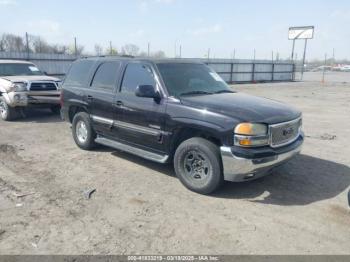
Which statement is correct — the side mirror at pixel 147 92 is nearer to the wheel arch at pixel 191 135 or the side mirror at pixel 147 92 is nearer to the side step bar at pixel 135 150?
the wheel arch at pixel 191 135

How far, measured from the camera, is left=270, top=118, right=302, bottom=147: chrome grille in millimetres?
4592

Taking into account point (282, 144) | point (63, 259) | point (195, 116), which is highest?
point (195, 116)

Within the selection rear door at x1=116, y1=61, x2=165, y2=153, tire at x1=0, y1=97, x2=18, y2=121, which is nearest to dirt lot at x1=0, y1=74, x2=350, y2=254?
rear door at x1=116, y1=61, x2=165, y2=153

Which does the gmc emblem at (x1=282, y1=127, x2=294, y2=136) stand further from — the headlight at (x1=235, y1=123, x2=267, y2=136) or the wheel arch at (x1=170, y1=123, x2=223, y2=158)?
the wheel arch at (x1=170, y1=123, x2=223, y2=158)

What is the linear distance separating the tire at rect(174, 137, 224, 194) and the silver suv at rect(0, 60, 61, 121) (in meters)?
6.58

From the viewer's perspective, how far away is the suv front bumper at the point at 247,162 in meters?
4.35

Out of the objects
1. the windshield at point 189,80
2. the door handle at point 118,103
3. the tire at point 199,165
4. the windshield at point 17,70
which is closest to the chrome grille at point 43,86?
the windshield at point 17,70

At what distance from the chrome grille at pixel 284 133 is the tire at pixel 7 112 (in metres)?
8.22

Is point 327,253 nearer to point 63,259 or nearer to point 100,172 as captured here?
point 63,259

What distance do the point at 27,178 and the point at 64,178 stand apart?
57cm

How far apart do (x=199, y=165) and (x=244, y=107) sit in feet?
3.36

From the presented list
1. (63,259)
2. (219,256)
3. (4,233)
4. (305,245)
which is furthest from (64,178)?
(305,245)

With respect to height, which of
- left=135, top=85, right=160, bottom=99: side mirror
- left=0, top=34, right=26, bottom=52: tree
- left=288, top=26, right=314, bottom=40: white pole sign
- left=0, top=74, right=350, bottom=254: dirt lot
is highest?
left=288, top=26, right=314, bottom=40: white pole sign

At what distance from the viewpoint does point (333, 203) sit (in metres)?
4.59
